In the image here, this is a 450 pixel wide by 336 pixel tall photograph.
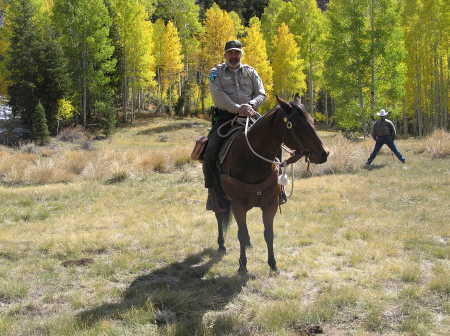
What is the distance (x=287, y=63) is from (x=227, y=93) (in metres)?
32.9

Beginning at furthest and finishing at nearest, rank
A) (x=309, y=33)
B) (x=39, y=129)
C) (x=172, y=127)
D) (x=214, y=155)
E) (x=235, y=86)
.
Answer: (x=309, y=33), (x=172, y=127), (x=39, y=129), (x=235, y=86), (x=214, y=155)

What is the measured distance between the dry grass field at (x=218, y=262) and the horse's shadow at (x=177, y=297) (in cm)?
2

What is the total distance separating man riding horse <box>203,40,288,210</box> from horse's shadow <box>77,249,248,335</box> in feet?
3.67

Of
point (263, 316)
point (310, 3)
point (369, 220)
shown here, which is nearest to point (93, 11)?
point (310, 3)

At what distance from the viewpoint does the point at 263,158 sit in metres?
4.83

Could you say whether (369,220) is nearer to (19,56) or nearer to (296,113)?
(296,113)

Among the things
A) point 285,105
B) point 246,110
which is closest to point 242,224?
point 246,110

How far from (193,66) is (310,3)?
13.8 m

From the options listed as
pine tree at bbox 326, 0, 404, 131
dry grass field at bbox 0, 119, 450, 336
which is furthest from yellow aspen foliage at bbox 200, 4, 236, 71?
dry grass field at bbox 0, 119, 450, 336

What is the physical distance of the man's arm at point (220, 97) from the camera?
5.44 m

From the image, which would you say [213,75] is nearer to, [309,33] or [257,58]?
[257,58]

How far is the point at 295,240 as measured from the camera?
6988mm

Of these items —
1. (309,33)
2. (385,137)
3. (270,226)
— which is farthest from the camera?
(309,33)

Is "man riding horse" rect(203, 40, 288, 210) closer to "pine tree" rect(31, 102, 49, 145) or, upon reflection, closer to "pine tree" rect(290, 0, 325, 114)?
"pine tree" rect(31, 102, 49, 145)
